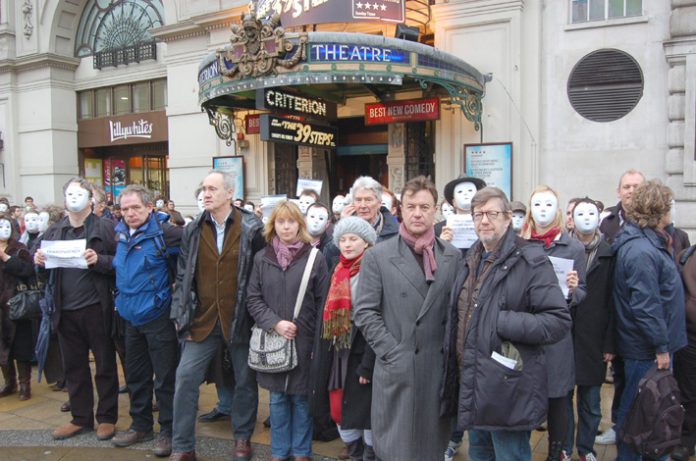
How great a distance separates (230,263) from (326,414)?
1.37 m

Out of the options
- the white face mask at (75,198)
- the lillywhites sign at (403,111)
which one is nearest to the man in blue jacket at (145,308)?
the white face mask at (75,198)

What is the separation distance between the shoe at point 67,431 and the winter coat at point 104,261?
889mm

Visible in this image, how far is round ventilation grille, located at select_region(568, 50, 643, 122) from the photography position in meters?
9.59

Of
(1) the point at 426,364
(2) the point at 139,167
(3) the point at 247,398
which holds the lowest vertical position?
(3) the point at 247,398

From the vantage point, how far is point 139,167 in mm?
17906

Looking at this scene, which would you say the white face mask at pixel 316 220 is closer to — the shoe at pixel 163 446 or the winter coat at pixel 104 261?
the winter coat at pixel 104 261

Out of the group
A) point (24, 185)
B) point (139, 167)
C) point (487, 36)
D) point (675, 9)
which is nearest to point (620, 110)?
point (675, 9)

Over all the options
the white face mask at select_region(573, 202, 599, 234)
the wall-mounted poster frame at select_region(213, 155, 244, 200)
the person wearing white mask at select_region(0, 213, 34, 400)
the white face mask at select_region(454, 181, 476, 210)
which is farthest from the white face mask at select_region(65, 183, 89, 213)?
the wall-mounted poster frame at select_region(213, 155, 244, 200)

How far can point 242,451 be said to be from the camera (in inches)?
180

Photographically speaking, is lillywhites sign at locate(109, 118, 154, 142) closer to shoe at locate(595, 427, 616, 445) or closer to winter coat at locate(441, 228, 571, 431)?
shoe at locate(595, 427, 616, 445)

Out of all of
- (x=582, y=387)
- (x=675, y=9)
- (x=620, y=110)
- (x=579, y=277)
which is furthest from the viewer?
(x=620, y=110)

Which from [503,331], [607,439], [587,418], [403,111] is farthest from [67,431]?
[403,111]

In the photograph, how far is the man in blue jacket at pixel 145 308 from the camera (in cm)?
471

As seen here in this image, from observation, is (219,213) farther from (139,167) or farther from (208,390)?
(139,167)
